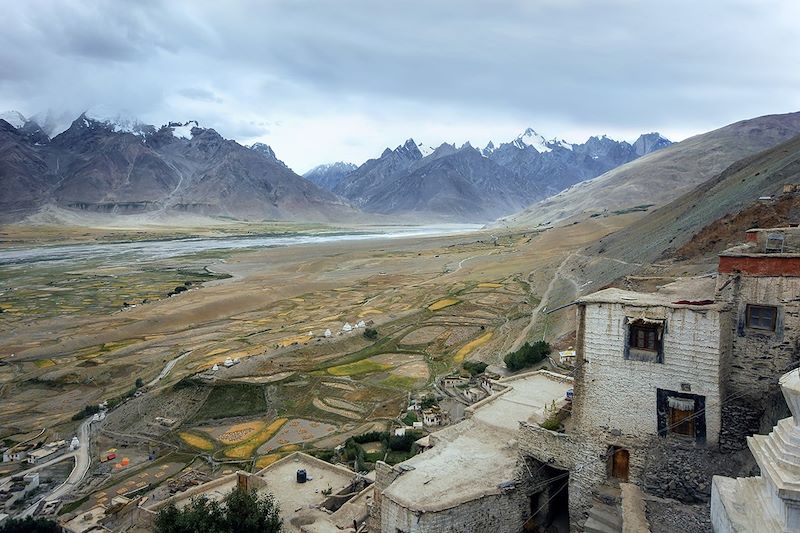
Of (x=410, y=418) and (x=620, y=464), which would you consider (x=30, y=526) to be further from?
(x=620, y=464)

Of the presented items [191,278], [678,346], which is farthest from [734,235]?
[191,278]

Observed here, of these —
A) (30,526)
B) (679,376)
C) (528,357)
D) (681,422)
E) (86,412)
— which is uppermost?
(679,376)

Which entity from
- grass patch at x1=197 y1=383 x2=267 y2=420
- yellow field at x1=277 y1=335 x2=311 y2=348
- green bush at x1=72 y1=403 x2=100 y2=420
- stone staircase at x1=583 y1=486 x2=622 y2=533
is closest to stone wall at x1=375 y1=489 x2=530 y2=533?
stone staircase at x1=583 y1=486 x2=622 y2=533

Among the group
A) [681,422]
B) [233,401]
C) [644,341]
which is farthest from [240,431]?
[681,422]

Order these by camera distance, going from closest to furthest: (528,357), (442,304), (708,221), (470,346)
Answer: (528,357) < (470,346) < (708,221) < (442,304)

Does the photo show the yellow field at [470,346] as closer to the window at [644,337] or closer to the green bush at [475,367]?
the green bush at [475,367]

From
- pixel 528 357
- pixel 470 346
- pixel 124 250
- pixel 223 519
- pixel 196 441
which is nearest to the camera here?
pixel 223 519

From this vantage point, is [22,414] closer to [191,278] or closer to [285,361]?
[285,361]

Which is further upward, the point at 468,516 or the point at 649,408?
the point at 649,408
